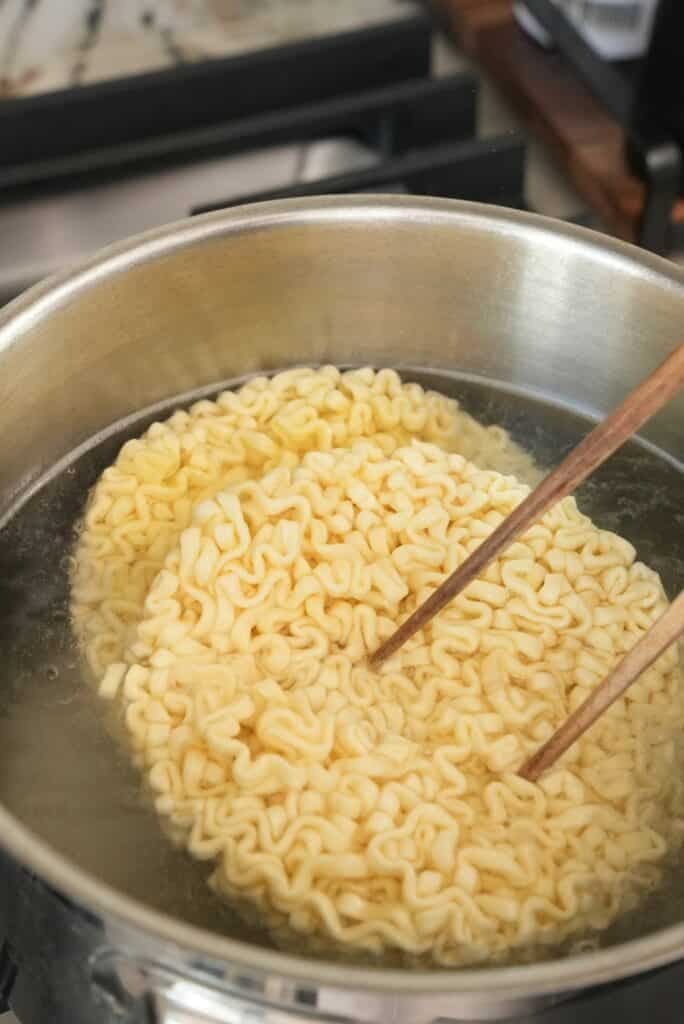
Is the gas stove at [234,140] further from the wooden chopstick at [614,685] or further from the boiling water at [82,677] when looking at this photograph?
the wooden chopstick at [614,685]

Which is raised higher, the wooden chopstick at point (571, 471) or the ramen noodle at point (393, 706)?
the wooden chopstick at point (571, 471)

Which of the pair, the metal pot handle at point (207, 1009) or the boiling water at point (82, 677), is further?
the boiling water at point (82, 677)

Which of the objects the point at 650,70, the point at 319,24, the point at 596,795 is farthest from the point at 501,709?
the point at 319,24

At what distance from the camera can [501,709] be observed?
108cm

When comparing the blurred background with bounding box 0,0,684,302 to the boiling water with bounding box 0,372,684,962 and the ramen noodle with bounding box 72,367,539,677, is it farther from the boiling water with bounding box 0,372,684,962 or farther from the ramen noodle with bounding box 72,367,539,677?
the boiling water with bounding box 0,372,684,962

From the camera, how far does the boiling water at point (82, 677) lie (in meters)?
1.00

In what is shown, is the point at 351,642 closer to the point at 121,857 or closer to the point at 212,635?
the point at 212,635

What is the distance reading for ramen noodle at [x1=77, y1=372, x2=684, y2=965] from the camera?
3.22ft

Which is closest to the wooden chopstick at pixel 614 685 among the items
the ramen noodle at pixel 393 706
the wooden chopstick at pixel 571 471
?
the ramen noodle at pixel 393 706

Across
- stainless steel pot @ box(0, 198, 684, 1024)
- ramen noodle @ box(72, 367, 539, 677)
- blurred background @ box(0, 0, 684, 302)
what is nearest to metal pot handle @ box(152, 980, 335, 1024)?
stainless steel pot @ box(0, 198, 684, 1024)

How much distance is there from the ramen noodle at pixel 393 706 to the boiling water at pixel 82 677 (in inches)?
1.0

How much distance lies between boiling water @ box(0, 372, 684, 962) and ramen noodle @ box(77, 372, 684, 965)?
0.02m

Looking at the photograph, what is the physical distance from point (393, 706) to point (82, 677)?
0.30 metres

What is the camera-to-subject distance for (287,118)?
168cm
